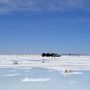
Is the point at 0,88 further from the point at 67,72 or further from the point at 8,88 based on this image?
the point at 67,72

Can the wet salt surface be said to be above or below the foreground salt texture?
above

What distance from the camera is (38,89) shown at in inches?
527

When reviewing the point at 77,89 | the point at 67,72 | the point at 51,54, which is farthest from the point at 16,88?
the point at 51,54

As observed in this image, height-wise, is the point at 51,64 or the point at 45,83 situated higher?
the point at 45,83

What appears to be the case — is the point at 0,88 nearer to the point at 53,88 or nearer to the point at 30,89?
the point at 30,89

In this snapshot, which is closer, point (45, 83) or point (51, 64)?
point (45, 83)

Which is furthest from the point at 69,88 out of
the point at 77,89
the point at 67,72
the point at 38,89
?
the point at 67,72

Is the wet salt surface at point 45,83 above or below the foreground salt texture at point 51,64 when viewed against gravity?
above

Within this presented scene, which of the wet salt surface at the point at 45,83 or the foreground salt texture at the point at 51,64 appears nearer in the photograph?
the wet salt surface at the point at 45,83

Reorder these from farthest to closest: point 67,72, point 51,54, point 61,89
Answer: point 51,54 < point 67,72 < point 61,89

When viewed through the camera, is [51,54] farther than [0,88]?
Yes

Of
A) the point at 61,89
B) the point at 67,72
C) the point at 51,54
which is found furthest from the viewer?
the point at 51,54

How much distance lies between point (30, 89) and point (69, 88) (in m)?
1.90

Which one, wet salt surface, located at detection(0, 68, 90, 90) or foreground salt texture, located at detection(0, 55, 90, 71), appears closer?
wet salt surface, located at detection(0, 68, 90, 90)
